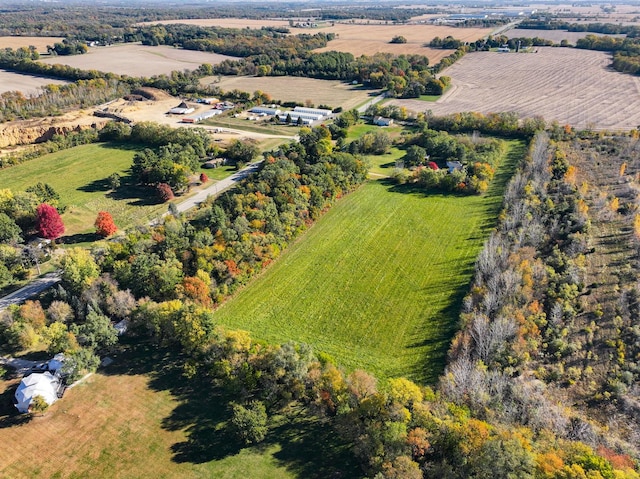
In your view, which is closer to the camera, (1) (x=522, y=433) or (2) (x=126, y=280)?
(1) (x=522, y=433)

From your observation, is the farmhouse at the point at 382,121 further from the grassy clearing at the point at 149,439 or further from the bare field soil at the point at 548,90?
the grassy clearing at the point at 149,439

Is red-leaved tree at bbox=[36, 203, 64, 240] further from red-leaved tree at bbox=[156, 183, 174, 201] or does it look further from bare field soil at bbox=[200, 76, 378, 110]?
bare field soil at bbox=[200, 76, 378, 110]

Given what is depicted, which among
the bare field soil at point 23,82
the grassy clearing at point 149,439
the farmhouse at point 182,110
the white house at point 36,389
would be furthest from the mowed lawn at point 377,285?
→ the bare field soil at point 23,82

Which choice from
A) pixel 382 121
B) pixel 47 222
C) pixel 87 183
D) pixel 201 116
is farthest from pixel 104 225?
pixel 382 121

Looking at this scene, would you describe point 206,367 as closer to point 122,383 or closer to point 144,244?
point 122,383

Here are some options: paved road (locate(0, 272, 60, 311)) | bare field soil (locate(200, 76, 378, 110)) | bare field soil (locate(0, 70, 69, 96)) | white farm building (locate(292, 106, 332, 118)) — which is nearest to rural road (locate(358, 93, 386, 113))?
bare field soil (locate(200, 76, 378, 110))

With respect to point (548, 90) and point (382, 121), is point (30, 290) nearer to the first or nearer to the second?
point (382, 121)

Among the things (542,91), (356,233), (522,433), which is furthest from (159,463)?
(542,91)
